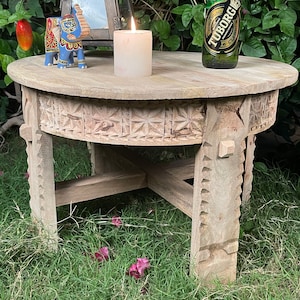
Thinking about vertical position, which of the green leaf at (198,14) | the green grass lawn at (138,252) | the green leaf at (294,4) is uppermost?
the green leaf at (294,4)

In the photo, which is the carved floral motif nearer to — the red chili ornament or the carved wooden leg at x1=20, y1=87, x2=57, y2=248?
the carved wooden leg at x1=20, y1=87, x2=57, y2=248

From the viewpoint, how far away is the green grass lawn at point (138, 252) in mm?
1183

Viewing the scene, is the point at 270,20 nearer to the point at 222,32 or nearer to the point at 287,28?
the point at 287,28

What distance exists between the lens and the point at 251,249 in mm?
1375

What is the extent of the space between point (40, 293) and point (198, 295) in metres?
0.37

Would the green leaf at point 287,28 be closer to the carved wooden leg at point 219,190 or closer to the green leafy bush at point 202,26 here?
the green leafy bush at point 202,26

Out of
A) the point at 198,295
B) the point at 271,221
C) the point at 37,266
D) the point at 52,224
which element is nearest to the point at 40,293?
the point at 37,266

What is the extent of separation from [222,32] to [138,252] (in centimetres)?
60

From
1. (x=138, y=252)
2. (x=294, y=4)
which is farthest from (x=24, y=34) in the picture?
(x=294, y=4)

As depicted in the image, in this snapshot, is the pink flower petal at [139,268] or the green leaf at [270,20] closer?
the pink flower petal at [139,268]

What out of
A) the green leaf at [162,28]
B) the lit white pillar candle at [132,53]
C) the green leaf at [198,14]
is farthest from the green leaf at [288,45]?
the lit white pillar candle at [132,53]

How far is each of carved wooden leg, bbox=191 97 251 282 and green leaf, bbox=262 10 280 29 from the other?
21.6 inches

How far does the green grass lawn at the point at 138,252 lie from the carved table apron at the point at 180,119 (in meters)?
0.07

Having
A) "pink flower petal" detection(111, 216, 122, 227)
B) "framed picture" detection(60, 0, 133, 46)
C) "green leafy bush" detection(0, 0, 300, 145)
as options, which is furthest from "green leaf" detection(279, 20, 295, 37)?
"pink flower petal" detection(111, 216, 122, 227)
